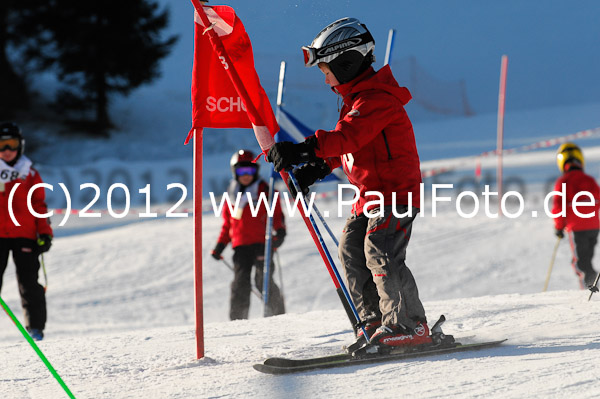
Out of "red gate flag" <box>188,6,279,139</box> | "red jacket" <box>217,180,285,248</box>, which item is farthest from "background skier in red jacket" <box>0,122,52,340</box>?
"red gate flag" <box>188,6,279,139</box>

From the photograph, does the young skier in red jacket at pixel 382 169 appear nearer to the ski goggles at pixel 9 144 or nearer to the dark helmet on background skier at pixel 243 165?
the ski goggles at pixel 9 144

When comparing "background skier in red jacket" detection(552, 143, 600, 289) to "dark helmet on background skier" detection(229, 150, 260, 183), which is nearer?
"dark helmet on background skier" detection(229, 150, 260, 183)

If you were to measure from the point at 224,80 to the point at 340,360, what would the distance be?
1.49 m

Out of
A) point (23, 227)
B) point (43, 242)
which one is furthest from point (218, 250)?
point (23, 227)

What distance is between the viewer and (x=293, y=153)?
3.40 metres

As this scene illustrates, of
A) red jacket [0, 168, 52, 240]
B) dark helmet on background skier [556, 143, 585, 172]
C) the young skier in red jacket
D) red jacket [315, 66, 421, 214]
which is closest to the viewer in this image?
red jacket [315, 66, 421, 214]

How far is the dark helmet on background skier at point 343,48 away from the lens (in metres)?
3.67

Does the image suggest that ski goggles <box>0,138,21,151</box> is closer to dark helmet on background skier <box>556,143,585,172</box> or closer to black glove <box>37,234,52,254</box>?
black glove <box>37,234,52,254</box>

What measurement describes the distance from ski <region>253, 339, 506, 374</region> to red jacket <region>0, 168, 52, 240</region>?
335 cm

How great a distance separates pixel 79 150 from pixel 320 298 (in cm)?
2182

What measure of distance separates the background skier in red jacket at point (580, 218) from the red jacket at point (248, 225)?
9.52 ft

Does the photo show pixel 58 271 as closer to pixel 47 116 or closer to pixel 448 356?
pixel 448 356

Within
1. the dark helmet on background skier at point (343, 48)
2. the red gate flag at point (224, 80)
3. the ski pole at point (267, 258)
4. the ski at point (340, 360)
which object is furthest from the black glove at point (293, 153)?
the ski pole at point (267, 258)

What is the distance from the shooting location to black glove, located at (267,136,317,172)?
3.39m
